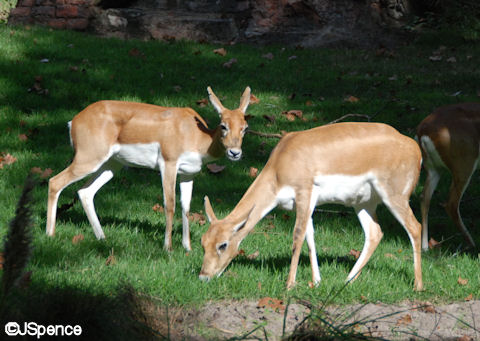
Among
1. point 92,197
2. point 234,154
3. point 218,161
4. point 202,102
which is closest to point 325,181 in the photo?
point 234,154

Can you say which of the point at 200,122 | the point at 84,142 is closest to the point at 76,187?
the point at 84,142

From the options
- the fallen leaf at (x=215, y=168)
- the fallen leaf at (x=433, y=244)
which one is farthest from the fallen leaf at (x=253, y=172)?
the fallen leaf at (x=433, y=244)

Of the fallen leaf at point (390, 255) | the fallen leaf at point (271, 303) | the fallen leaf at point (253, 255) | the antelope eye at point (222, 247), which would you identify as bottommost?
the fallen leaf at point (390, 255)

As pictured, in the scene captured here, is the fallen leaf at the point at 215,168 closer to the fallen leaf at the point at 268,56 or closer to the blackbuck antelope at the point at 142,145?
the blackbuck antelope at the point at 142,145

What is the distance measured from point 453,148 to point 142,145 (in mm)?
3619

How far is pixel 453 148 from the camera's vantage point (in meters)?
7.23

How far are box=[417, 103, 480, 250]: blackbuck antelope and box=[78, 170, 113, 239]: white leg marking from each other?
3.74 meters

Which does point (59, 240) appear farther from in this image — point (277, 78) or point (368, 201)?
point (277, 78)

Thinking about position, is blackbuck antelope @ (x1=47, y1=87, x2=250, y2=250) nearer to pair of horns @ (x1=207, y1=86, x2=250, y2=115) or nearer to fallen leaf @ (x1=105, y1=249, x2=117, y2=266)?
pair of horns @ (x1=207, y1=86, x2=250, y2=115)

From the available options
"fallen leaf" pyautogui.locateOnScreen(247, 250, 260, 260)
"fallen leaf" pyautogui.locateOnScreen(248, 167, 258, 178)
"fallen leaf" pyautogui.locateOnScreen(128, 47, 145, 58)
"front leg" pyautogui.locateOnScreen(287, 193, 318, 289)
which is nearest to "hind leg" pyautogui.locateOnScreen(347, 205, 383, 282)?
"front leg" pyautogui.locateOnScreen(287, 193, 318, 289)

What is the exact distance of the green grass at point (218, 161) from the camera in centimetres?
540

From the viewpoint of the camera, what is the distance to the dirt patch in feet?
14.3

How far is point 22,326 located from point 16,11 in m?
11.6

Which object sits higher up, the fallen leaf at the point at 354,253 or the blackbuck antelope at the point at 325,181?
the blackbuck antelope at the point at 325,181
